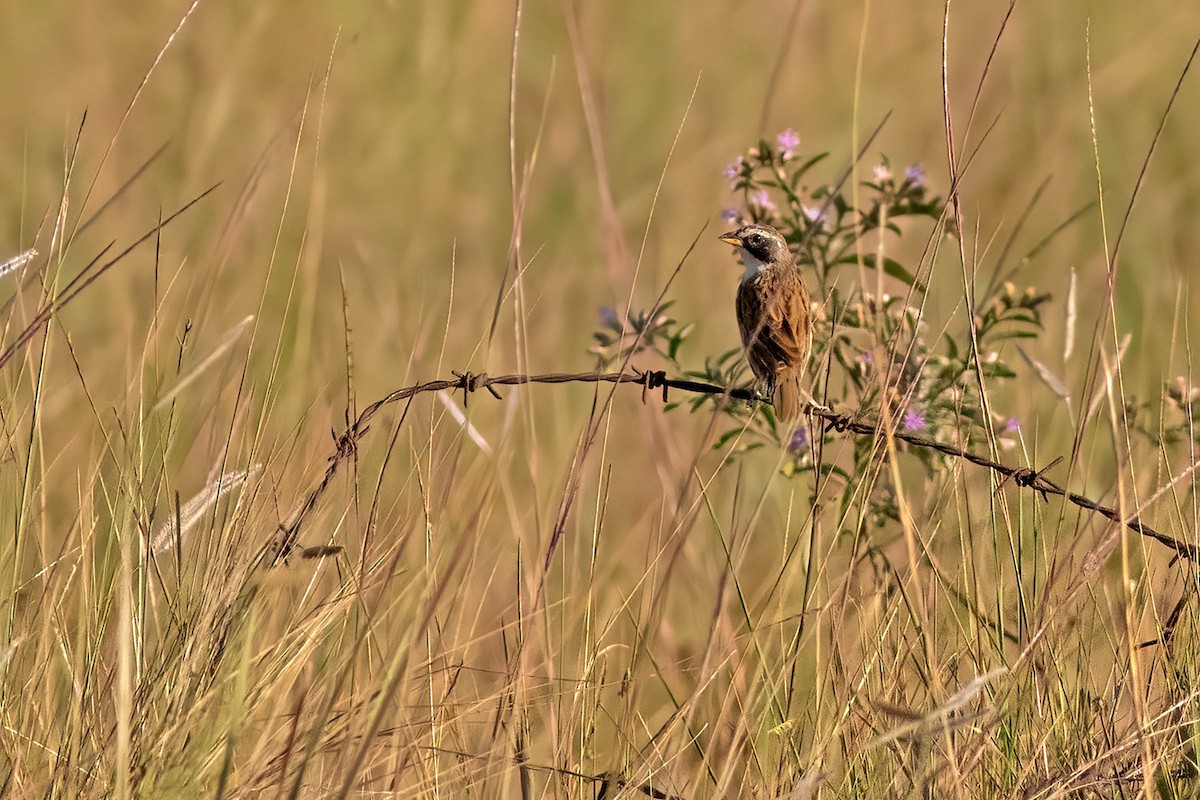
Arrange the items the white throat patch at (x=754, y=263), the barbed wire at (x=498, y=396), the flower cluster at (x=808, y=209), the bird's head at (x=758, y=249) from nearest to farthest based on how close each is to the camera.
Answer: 1. the barbed wire at (x=498, y=396)
2. the flower cluster at (x=808, y=209)
3. the bird's head at (x=758, y=249)
4. the white throat patch at (x=754, y=263)

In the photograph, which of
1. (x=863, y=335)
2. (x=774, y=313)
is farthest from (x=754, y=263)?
(x=863, y=335)

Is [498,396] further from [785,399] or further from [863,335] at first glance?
[863,335]

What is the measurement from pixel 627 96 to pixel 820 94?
2.56 ft

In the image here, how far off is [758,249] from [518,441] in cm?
107

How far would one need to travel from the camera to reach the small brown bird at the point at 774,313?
3.00 metres

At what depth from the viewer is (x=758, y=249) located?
3.57m

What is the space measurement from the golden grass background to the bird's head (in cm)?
32

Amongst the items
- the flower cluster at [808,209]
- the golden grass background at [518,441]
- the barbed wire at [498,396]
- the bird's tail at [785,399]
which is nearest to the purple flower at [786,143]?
the flower cluster at [808,209]

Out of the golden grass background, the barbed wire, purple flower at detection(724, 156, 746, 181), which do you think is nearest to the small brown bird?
purple flower at detection(724, 156, 746, 181)

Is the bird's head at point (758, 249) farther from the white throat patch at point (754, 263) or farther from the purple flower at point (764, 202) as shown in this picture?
the purple flower at point (764, 202)

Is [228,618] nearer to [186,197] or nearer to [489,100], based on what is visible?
[186,197]

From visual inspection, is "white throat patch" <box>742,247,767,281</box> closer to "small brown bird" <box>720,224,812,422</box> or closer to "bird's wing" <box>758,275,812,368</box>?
"small brown bird" <box>720,224,812,422</box>

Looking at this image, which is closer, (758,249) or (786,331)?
A: (786,331)

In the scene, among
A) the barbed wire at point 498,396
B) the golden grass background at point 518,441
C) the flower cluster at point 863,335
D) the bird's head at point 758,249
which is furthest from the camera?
the bird's head at point 758,249
